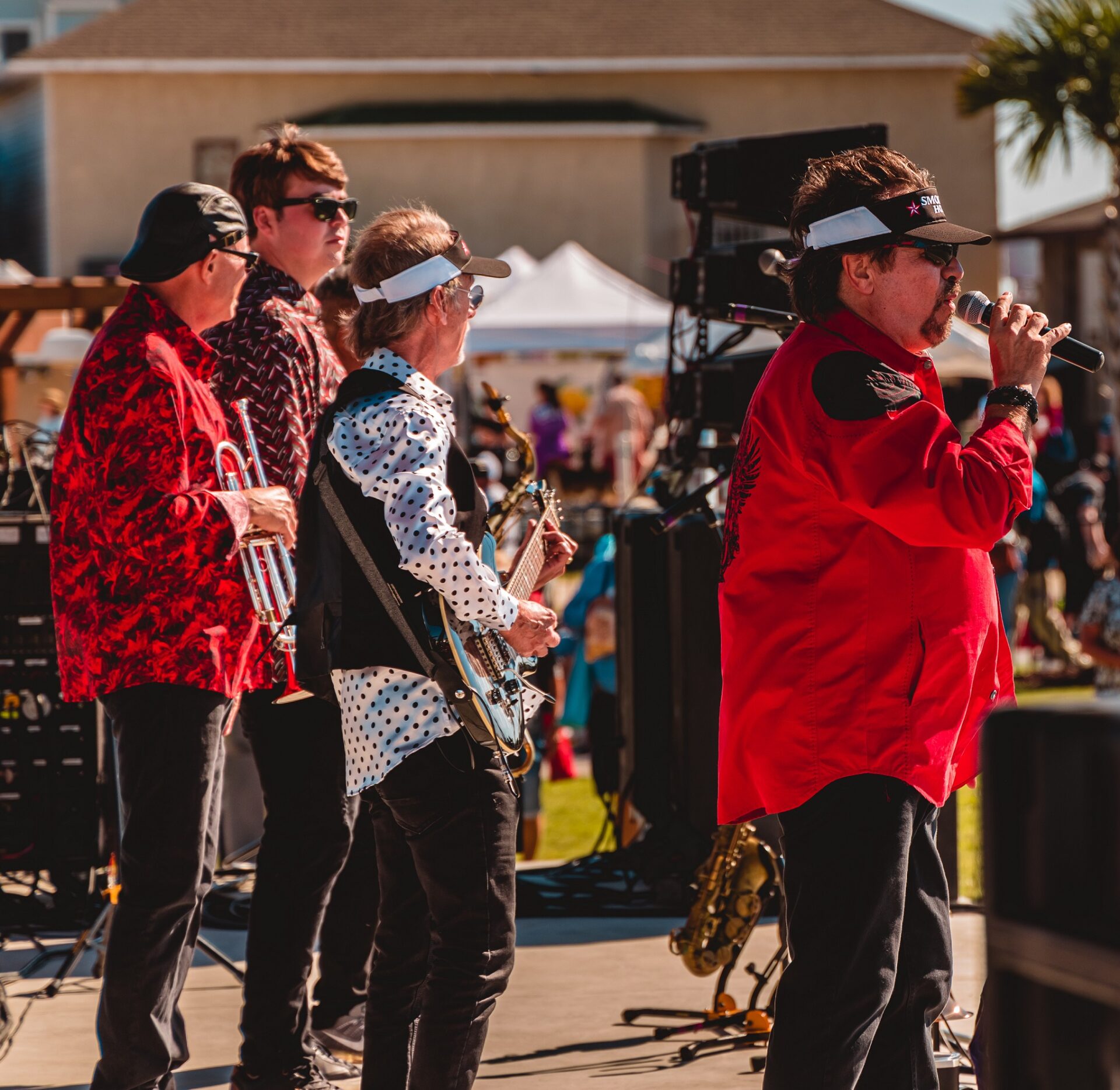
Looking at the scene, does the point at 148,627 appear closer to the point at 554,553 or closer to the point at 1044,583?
the point at 554,553

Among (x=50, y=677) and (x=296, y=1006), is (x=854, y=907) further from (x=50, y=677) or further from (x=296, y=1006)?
(x=50, y=677)

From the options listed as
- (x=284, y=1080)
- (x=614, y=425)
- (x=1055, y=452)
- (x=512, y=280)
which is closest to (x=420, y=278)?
(x=284, y=1080)

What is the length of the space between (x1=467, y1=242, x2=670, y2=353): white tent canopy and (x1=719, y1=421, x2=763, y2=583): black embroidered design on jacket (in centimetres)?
1310

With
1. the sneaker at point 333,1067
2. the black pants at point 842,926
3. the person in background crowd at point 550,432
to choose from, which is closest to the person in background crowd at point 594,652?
the sneaker at point 333,1067

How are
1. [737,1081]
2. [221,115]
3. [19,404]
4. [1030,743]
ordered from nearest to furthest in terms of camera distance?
[1030,743]
[737,1081]
[19,404]
[221,115]

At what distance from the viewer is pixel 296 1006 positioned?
13.1ft

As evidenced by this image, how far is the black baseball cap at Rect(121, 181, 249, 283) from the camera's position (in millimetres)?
3861

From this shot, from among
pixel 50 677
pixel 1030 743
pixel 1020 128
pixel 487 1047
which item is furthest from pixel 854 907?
pixel 1020 128

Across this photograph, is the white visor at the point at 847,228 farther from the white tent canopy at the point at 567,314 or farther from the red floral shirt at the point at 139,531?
the white tent canopy at the point at 567,314

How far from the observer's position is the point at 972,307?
3.19 metres

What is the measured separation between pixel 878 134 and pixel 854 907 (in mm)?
2849

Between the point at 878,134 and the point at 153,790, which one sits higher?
the point at 878,134

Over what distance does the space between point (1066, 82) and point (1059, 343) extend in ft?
53.9

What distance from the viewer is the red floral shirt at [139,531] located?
364 centimetres
